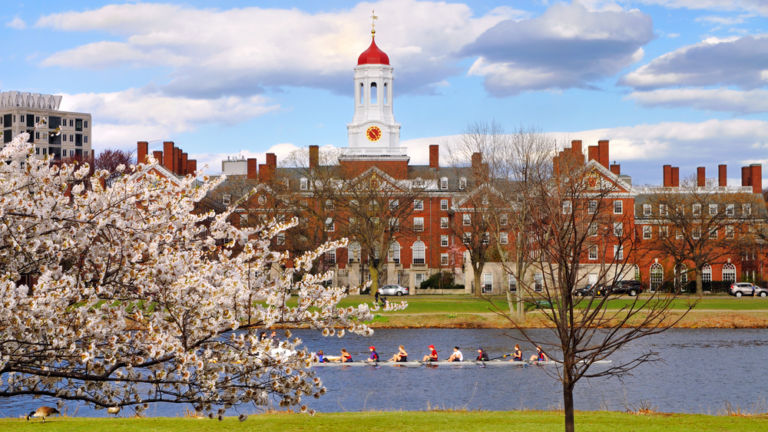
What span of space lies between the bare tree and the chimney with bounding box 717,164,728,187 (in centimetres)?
1772

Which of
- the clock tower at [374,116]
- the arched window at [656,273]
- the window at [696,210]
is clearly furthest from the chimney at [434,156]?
the window at [696,210]

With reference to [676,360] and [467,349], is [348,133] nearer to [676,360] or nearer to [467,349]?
[467,349]

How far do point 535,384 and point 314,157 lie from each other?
2391 inches

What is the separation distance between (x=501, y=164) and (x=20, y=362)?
54514 mm

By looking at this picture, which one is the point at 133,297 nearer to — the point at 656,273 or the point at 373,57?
the point at 656,273

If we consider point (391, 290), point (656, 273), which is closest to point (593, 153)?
point (656, 273)

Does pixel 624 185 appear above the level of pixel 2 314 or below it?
above

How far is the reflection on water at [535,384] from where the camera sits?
3141 centimetres

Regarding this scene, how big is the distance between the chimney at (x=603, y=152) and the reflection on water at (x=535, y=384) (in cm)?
4488

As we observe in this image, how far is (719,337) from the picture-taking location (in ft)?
176

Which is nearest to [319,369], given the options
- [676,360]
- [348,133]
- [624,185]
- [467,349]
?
[467,349]

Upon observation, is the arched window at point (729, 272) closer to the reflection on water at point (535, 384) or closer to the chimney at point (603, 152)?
the chimney at point (603, 152)

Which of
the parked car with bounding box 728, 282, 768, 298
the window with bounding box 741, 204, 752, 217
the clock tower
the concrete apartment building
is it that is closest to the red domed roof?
the clock tower

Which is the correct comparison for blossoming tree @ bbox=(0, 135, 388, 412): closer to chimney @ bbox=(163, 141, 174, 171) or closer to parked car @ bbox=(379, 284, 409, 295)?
parked car @ bbox=(379, 284, 409, 295)
